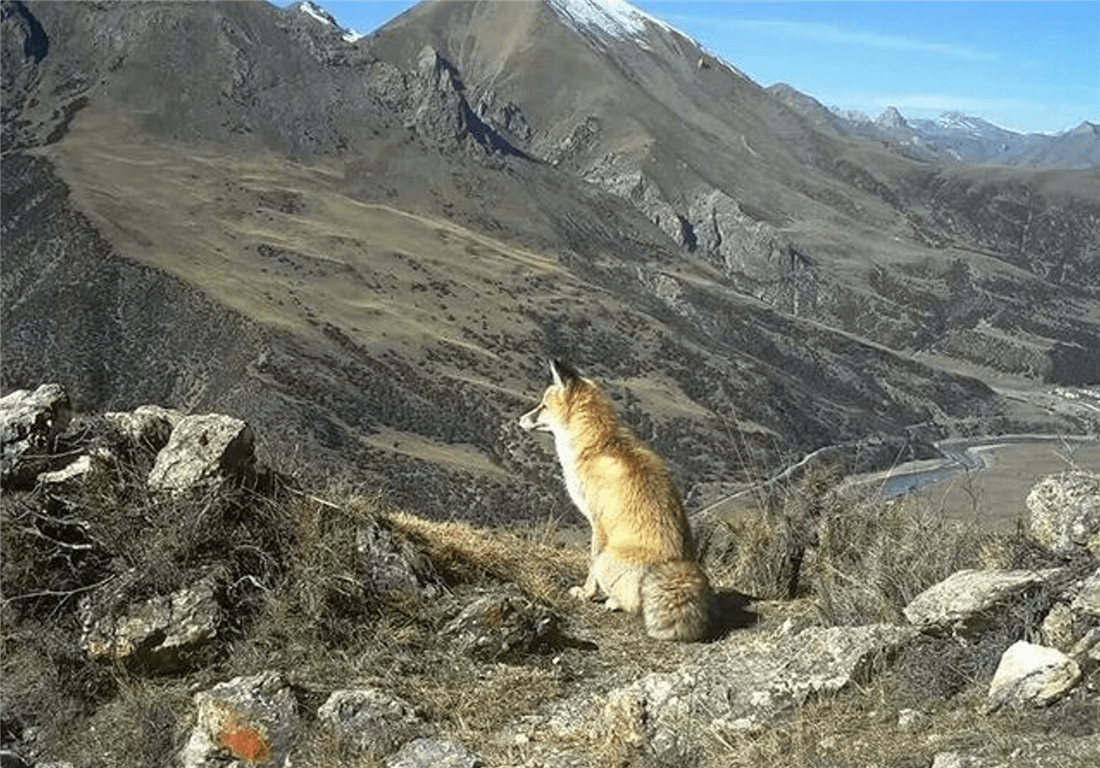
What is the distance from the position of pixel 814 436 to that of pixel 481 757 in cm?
16824

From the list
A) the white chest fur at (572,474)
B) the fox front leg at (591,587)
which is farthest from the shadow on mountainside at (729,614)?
the white chest fur at (572,474)

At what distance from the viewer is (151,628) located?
767 cm

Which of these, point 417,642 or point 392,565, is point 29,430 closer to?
point 392,565

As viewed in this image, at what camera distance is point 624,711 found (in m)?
6.68

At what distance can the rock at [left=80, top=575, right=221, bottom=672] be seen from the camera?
7.62 m

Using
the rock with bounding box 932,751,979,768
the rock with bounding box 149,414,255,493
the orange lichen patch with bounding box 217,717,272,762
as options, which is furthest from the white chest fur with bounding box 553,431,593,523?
the rock with bounding box 932,751,979,768

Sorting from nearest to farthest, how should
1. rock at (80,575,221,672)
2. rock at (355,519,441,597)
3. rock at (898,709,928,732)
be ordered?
rock at (898,709,928,732) < rock at (80,575,221,672) < rock at (355,519,441,597)

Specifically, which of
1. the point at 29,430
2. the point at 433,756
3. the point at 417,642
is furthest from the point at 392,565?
the point at 29,430

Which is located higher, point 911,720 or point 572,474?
point 572,474

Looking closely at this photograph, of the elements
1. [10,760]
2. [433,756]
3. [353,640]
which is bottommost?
[10,760]

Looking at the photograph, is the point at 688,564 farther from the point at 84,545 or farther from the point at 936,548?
the point at 84,545

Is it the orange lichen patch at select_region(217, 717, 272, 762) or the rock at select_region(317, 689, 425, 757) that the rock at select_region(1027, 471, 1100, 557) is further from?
the orange lichen patch at select_region(217, 717, 272, 762)

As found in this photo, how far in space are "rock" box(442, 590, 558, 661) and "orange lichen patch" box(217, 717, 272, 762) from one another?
5.48 ft

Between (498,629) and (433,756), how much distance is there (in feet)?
5.97
